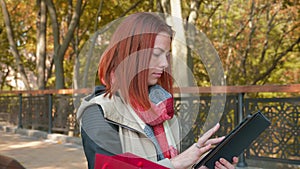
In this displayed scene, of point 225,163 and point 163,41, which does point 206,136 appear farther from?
point 163,41

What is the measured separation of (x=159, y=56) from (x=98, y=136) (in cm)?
Answer: 30

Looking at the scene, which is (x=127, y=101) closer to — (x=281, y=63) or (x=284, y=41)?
(x=281, y=63)

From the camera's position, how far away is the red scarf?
4.43 feet

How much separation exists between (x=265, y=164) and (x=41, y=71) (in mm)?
9061

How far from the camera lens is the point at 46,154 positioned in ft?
26.1

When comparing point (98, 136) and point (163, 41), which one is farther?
point (163, 41)

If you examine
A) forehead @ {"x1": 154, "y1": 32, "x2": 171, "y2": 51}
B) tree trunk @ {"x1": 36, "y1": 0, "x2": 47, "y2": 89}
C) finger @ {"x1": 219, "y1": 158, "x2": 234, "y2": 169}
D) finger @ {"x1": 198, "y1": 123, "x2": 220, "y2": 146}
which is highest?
tree trunk @ {"x1": 36, "y1": 0, "x2": 47, "y2": 89}

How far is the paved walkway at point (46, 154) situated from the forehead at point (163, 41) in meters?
4.71

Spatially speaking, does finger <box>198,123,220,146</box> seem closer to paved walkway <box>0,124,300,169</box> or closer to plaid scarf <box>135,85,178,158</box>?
plaid scarf <box>135,85,178,158</box>

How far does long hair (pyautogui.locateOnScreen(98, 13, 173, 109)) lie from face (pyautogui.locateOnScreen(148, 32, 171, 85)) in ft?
0.05

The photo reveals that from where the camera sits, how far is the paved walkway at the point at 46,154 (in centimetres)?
675

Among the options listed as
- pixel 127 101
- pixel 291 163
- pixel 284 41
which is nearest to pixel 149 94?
pixel 127 101

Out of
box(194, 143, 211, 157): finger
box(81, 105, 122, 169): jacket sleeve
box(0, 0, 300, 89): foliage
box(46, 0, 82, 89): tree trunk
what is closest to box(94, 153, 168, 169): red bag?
box(81, 105, 122, 169): jacket sleeve

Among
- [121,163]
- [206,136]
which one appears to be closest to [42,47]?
[206,136]
